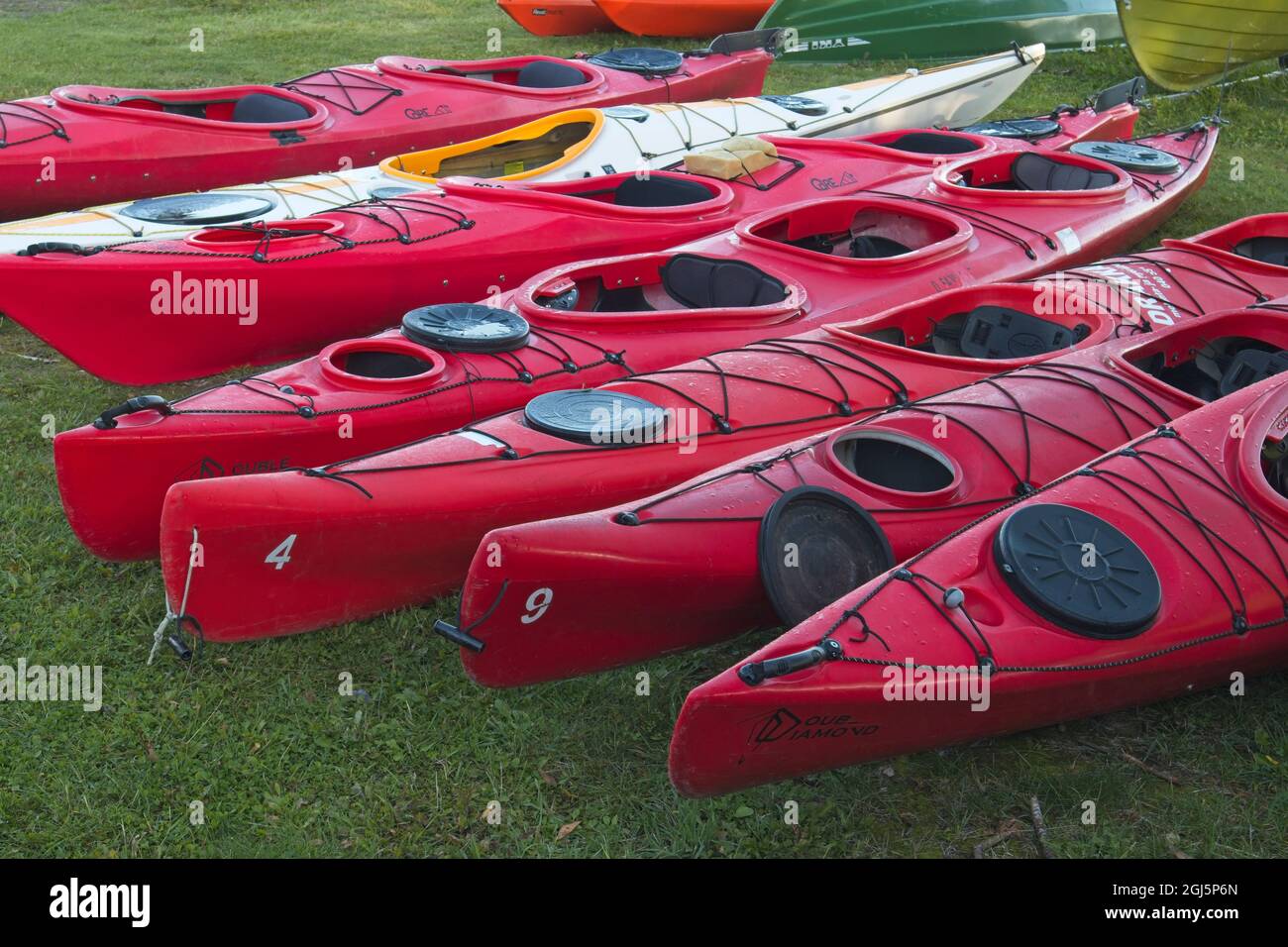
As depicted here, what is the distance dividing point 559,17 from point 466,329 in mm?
7141

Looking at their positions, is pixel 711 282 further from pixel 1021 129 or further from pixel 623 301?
pixel 1021 129

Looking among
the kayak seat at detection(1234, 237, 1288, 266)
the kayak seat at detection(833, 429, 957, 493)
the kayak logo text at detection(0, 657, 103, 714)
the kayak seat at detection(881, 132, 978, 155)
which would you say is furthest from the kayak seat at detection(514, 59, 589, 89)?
the kayak logo text at detection(0, 657, 103, 714)

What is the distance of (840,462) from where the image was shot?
10.9 ft

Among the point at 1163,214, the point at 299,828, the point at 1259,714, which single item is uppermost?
the point at 1163,214

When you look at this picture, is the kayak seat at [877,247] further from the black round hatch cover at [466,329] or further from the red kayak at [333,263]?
the black round hatch cover at [466,329]

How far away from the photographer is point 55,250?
426 centimetres

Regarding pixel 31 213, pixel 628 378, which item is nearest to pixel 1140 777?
pixel 628 378

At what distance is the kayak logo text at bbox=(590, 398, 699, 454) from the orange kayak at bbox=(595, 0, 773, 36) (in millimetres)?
7040

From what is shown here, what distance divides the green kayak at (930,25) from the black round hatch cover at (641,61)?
5.85 ft

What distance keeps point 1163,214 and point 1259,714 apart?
3274 millimetres

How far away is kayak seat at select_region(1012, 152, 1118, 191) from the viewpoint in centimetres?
557

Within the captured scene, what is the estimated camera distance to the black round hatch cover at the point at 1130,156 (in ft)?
18.7

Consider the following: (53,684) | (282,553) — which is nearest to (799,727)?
(282,553)
